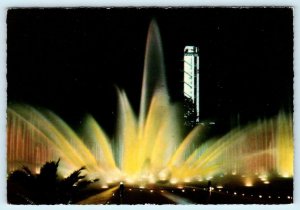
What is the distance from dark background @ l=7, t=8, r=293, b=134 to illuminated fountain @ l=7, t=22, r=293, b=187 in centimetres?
8

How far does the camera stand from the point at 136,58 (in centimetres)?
1000

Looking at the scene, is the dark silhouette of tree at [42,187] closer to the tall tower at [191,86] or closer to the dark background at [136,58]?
the dark background at [136,58]

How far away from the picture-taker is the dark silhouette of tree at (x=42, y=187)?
32.6 feet

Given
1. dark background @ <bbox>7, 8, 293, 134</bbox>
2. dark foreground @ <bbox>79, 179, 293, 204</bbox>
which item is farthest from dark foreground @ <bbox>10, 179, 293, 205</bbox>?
dark background @ <bbox>7, 8, 293, 134</bbox>

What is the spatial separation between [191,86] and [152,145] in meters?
0.60

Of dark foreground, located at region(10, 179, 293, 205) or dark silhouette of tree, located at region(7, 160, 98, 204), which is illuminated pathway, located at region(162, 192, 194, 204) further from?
dark silhouette of tree, located at region(7, 160, 98, 204)

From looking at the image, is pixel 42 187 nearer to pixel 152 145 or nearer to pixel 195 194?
pixel 152 145

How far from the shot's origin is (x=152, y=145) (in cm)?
1003

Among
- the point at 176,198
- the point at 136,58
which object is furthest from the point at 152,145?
the point at 136,58

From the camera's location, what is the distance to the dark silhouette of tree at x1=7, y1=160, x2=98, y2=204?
9.94 meters

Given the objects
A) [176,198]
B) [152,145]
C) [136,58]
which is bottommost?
[176,198]

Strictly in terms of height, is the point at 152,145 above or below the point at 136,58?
below
